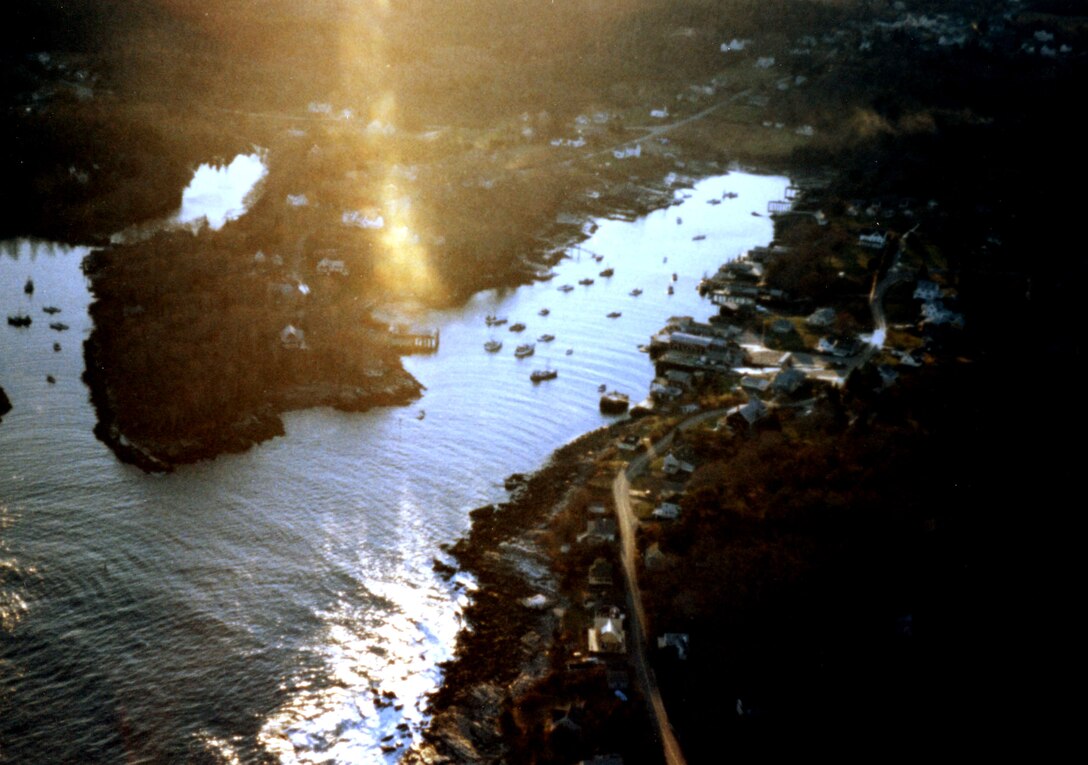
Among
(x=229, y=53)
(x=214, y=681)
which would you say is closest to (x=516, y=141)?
(x=229, y=53)

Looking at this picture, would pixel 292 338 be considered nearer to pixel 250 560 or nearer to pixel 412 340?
pixel 412 340

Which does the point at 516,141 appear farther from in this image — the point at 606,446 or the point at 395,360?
the point at 606,446

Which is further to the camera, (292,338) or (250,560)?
(292,338)

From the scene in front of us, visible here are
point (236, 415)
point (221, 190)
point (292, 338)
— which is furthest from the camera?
point (221, 190)

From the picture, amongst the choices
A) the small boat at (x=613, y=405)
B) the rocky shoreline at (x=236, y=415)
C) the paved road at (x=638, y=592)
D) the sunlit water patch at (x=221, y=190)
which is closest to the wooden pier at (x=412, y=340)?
the rocky shoreline at (x=236, y=415)

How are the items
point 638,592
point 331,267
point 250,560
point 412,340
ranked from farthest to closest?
point 331,267 < point 412,340 < point 250,560 < point 638,592

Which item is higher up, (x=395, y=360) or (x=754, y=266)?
(x=754, y=266)

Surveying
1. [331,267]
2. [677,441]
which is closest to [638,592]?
[677,441]

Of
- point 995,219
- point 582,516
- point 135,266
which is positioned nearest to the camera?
point 582,516

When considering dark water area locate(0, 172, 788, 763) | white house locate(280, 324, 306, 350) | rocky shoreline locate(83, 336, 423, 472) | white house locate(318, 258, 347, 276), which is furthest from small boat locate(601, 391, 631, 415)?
white house locate(318, 258, 347, 276)
